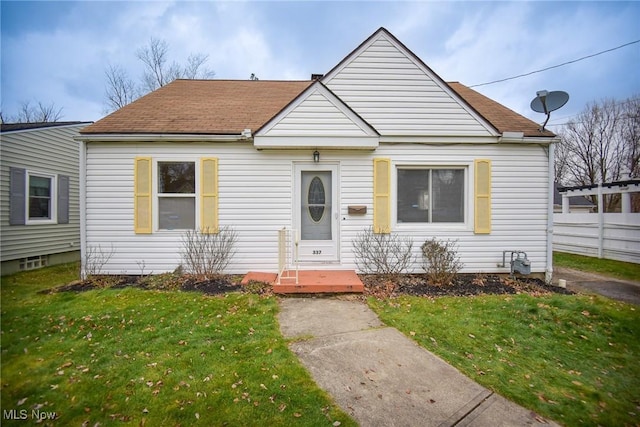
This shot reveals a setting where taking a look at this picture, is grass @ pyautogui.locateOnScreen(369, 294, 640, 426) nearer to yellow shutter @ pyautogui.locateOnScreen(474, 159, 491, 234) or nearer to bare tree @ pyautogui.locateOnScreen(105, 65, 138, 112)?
yellow shutter @ pyautogui.locateOnScreen(474, 159, 491, 234)

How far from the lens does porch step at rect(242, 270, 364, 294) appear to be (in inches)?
198

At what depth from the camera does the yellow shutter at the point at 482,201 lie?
6258 millimetres

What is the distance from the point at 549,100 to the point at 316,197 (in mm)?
5853

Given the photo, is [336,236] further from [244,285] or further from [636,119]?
[636,119]

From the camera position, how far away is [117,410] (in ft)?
7.30

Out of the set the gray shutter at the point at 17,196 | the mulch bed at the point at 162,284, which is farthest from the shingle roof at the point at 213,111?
the gray shutter at the point at 17,196

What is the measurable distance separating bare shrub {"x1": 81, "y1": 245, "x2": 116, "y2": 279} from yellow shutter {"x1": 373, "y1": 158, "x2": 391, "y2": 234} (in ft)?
19.9

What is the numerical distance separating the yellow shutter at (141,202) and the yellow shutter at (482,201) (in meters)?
7.53

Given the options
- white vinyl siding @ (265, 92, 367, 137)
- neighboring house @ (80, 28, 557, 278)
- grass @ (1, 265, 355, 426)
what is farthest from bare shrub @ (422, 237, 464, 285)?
grass @ (1, 265, 355, 426)

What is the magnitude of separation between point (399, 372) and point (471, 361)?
92 cm

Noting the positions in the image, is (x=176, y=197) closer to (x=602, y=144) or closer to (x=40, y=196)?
(x=40, y=196)

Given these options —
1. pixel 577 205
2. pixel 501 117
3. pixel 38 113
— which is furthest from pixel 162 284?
pixel 577 205

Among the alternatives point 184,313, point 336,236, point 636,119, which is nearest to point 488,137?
point 336,236

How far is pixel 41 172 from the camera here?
7.96 metres
